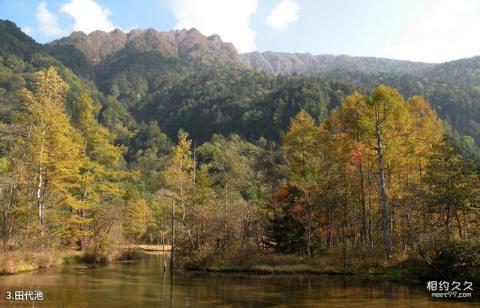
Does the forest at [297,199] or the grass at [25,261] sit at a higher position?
the forest at [297,199]

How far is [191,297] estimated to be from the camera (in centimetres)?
1903

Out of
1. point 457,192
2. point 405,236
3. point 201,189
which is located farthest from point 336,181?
point 201,189

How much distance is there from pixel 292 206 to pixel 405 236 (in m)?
7.62

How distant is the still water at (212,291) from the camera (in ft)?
56.4

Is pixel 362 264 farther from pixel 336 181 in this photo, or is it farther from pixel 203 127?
pixel 203 127

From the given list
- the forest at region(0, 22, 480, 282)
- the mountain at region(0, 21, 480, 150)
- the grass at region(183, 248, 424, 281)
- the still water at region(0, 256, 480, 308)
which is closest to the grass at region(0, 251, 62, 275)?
the forest at region(0, 22, 480, 282)

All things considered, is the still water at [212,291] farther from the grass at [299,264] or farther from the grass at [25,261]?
the grass at [299,264]

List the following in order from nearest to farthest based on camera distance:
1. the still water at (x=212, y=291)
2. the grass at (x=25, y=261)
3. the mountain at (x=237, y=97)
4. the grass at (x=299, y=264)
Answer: the still water at (x=212, y=291)
the grass at (x=25, y=261)
the grass at (x=299, y=264)
the mountain at (x=237, y=97)

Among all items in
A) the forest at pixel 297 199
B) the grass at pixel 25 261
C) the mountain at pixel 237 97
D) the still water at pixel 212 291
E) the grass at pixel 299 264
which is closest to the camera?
the still water at pixel 212 291

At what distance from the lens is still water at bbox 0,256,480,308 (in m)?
17.2

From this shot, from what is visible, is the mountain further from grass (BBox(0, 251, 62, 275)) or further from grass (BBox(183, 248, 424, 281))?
grass (BBox(183, 248, 424, 281))

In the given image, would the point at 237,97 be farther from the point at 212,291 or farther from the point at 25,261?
the point at 212,291

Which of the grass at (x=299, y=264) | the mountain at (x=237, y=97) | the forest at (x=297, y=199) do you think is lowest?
the grass at (x=299, y=264)

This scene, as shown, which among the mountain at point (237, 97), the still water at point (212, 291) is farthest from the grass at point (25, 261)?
the mountain at point (237, 97)
